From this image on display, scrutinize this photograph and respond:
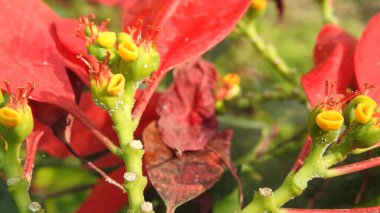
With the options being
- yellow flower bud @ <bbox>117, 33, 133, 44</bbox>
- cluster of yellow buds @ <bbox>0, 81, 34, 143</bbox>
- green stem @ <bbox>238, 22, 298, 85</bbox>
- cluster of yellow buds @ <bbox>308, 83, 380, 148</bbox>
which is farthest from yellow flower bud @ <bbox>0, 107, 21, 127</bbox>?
green stem @ <bbox>238, 22, 298, 85</bbox>

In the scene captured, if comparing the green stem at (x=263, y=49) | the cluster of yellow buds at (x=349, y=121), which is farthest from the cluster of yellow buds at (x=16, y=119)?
the green stem at (x=263, y=49)

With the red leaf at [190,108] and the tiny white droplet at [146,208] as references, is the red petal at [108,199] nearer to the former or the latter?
the red leaf at [190,108]

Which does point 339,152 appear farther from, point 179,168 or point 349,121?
point 179,168

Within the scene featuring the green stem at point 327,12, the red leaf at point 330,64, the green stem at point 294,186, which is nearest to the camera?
the green stem at point 294,186

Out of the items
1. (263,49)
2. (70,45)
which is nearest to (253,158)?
(263,49)

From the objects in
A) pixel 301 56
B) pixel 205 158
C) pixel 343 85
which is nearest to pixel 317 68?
pixel 343 85

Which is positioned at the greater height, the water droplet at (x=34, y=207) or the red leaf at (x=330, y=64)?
the red leaf at (x=330, y=64)

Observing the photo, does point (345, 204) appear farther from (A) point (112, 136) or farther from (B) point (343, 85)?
(A) point (112, 136)
